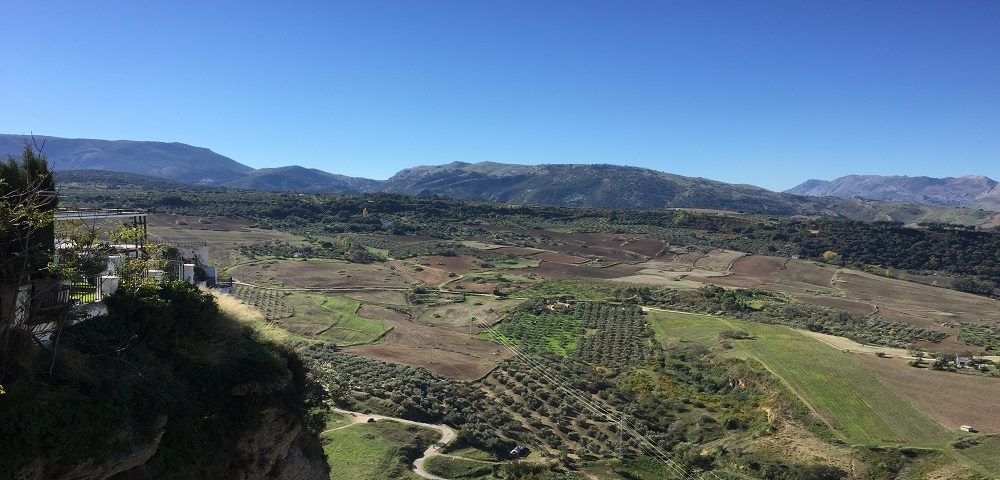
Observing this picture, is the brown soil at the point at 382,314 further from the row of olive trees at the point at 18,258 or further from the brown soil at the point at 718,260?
Result: the brown soil at the point at 718,260

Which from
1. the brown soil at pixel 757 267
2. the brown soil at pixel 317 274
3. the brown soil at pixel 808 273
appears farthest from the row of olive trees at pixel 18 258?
the brown soil at pixel 808 273

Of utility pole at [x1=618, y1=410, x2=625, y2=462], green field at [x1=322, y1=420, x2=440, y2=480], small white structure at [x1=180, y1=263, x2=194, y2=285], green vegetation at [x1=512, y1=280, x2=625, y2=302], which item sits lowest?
utility pole at [x1=618, y1=410, x2=625, y2=462]

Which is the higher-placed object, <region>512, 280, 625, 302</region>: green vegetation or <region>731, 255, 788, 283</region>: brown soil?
<region>731, 255, 788, 283</region>: brown soil

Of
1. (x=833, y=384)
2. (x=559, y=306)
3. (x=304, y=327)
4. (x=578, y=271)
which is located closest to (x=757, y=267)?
(x=578, y=271)

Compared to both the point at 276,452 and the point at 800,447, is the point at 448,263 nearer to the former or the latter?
the point at 800,447

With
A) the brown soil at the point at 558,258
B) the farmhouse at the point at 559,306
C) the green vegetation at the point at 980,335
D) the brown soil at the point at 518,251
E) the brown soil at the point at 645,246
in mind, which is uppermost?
the brown soil at the point at 645,246

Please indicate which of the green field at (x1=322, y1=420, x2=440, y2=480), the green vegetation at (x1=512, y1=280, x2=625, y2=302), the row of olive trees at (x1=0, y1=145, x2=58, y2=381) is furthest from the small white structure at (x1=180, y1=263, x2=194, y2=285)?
the green vegetation at (x1=512, y1=280, x2=625, y2=302)

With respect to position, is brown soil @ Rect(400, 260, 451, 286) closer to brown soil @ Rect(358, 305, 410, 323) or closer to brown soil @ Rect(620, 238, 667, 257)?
brown soil @ Rect(358, 305, 410, 323)
